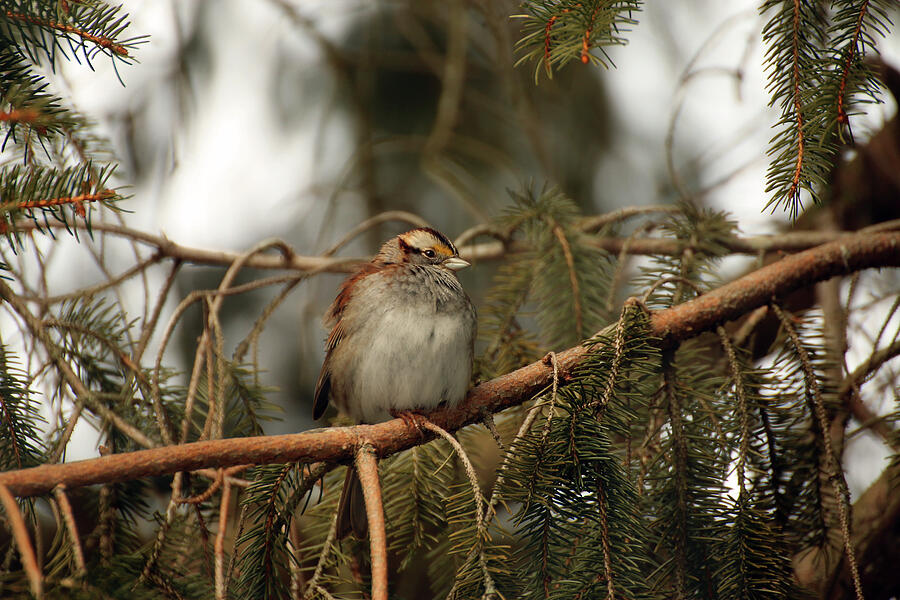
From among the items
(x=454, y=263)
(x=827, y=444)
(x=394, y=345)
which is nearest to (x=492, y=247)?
(x=454, y=263)

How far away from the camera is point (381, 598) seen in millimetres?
1495

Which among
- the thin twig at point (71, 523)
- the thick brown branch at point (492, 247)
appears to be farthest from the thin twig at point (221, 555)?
the thick brown branch at point (492, 247)

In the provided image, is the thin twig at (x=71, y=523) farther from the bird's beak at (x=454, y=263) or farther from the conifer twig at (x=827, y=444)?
the bird's beak at (x=454, y=263)

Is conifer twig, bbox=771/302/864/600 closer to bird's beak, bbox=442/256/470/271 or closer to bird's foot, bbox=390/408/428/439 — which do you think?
bird's foot, bbox=390/408/428/439

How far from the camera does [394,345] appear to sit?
2.96 m

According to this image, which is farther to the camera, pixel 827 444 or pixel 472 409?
pixel 472 409

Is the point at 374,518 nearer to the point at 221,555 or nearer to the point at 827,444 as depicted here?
the point at 221,555

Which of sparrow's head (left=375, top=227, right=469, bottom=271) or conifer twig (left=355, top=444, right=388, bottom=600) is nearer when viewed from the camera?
conifer twig (left=355, top=444, right=388, bottom=600)

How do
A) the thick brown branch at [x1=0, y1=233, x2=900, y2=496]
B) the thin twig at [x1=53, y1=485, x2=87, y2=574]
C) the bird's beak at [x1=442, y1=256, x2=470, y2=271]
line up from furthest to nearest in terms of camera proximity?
the bird's beak at [x1=442, y1=256, x2=470, y2=271] → the thick brown branch at [x1=0, y1=233, x2=900, y2=496] → the thin twig at [x1=53, y1=485, x2=87, y2=574]

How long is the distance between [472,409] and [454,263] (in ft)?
3.67

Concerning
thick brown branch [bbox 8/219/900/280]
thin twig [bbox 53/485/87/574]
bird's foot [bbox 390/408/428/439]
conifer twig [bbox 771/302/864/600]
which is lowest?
thin twig [bbox 53/485/87/574]

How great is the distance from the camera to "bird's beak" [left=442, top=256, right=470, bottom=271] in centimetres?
341

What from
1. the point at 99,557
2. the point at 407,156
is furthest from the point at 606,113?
the point at 99,557

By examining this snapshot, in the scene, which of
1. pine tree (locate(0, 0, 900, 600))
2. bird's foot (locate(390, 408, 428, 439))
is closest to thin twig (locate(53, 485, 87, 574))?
pine tree (locate(0, 0, 900, 600))
